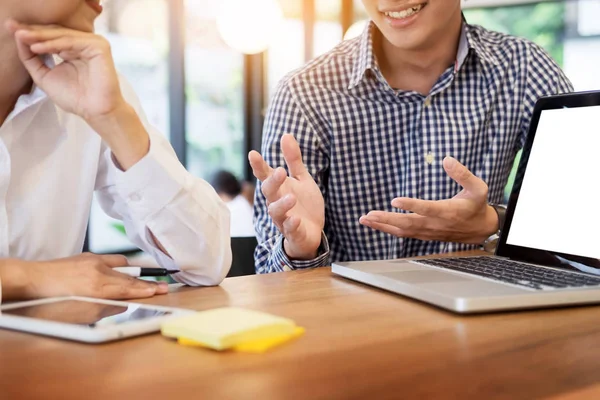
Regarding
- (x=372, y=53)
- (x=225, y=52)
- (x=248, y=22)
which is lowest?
(x=372, y=53)

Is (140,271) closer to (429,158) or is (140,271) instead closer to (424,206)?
(424,206)

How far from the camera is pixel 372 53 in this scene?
1.74 metres

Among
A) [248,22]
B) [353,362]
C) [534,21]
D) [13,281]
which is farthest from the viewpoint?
[534,21]

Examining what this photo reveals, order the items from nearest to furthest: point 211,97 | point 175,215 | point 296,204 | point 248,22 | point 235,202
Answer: point 175,215 < point 296,204 < point 235,202 < point 248,22 < point 211,97

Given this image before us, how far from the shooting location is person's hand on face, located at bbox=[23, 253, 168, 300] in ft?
3.00

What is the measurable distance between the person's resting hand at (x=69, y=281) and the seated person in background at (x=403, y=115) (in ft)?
2.37

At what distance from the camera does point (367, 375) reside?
0.59m

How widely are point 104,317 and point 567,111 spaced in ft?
2.80

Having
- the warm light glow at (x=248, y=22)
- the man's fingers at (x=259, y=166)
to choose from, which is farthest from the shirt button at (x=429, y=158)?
the warm light glow at (x=248, y=22)

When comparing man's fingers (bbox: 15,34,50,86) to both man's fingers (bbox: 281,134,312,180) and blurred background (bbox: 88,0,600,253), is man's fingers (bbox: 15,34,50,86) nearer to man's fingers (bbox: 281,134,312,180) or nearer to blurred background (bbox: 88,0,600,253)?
man's fingers (bbox: 281,134,312,180)

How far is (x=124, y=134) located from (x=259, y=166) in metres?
0.28

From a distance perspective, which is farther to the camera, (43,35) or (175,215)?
(175,215)

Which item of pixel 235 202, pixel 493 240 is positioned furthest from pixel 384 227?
pixel 235 202

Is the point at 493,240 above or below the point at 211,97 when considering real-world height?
below
